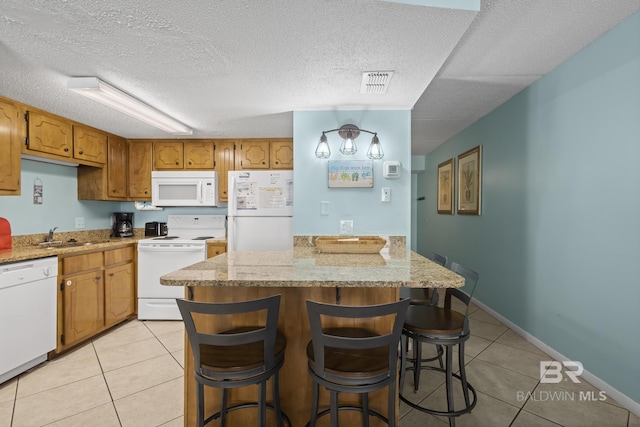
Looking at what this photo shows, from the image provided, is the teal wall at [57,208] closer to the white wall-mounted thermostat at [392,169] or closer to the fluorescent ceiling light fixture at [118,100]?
the fluorescent ceiling light fixture at [118,100]

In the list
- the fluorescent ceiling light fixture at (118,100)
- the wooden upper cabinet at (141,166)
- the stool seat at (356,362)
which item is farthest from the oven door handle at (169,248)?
the stool seat at (356,362)

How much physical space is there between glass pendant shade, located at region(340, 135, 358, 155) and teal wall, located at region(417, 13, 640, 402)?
1648mm

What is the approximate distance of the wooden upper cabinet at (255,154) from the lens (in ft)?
12.4

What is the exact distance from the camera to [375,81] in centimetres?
207

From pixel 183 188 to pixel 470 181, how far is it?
376 cm

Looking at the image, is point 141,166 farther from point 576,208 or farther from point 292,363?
point 576,208

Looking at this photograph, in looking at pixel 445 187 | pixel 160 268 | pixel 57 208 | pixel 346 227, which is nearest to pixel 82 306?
pixel 160 268

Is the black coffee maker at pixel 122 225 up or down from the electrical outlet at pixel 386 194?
down

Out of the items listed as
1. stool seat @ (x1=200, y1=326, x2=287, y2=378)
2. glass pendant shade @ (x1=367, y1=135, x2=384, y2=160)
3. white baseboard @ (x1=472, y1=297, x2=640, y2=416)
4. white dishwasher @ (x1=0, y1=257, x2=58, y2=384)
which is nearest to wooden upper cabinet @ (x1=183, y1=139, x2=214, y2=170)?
white dishwasher @ (x1=0, y1=257, x2=58, y2=384)

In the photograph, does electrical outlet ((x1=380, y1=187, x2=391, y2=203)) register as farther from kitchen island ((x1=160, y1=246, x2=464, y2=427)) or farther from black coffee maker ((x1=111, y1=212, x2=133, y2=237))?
black coffee maker ((x1=111, y1=212, x2=133, y2=237))

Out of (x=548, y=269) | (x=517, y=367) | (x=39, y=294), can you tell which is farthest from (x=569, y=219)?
(x=39, y=294)

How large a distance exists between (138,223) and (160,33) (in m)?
3.22

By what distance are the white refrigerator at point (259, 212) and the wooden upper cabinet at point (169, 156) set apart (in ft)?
3.82

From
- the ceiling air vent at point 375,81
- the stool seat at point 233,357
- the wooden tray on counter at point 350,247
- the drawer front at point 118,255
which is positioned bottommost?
the stool seat at point 233,357
